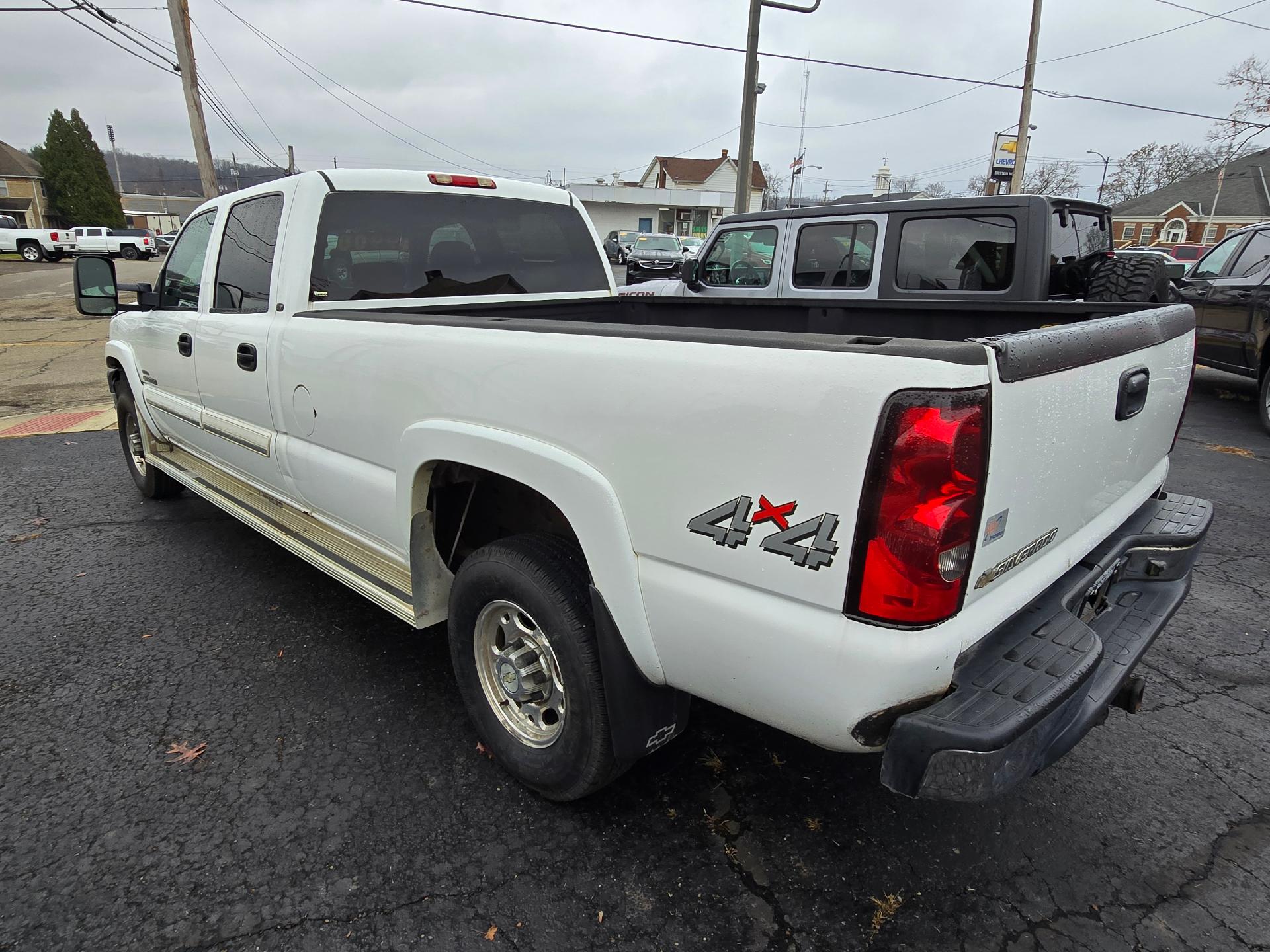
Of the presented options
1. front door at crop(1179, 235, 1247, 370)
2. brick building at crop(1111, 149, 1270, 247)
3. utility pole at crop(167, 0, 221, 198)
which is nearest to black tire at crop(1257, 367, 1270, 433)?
front door at crop(1179, 235, 1247, 370)

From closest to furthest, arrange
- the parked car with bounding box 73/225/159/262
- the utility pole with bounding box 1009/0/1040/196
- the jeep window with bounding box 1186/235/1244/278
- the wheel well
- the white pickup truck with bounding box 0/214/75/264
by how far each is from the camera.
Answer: the wheel well
the jeep window with bounding box 1186/235/1244/278
the utility pole with bounding box 1009/0/1040/196
the white pickup truck with bounding box 0/214/75/264
the parked car with bounding box 73/225/159/262

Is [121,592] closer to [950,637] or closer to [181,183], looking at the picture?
[950,637]

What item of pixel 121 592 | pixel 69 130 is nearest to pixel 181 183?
pixel 69 130

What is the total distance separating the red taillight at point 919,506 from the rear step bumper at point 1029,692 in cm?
23

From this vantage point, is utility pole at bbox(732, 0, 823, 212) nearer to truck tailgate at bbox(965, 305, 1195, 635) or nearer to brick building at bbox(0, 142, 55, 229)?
truck tailgate at bbox(965, 305, 1195, 635)

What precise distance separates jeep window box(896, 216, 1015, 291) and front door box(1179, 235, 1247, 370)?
3184 millimetres

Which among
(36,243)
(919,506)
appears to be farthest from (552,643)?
(36,243)

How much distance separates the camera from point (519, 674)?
95.3 inches

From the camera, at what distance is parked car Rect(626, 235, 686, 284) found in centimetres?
2755

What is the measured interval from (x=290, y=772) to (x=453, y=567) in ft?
2.89

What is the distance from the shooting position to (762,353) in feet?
5.33

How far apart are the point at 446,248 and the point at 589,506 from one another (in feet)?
7.09

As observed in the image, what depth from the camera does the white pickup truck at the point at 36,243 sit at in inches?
1487

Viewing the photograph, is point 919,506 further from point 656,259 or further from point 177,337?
point 656,259
